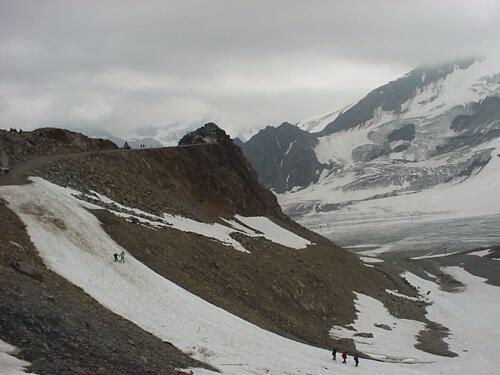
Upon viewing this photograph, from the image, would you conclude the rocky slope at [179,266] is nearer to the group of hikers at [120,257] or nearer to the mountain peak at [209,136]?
the group of hikers at [120,257]

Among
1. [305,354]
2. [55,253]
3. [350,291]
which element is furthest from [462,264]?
[55,253]

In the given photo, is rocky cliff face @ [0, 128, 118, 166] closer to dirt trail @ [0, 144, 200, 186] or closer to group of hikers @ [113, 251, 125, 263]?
dirt trail @ [0, 144, 200, 186]

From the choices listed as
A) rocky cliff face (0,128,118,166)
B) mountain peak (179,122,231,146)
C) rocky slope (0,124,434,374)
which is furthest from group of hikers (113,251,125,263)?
mountain peak (179,122,231,146)

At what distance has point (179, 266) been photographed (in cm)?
3481

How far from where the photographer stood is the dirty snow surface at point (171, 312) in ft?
75.2

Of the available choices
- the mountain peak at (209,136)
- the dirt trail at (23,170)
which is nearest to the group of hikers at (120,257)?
the dirt trail at (23,170)

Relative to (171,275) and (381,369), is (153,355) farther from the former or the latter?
(381,369)

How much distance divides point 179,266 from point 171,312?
9326 mm

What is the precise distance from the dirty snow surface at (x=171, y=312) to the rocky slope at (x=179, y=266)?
1.51 meters

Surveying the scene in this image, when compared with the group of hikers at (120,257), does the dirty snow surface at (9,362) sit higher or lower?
lower

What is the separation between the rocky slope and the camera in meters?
17.1

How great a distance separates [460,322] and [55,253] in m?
52.6

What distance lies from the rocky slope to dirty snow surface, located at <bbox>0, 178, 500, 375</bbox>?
59.6 inches

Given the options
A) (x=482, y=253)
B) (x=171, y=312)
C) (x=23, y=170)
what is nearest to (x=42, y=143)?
(x=23, y=170)
